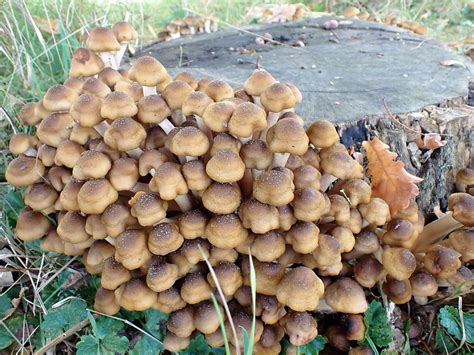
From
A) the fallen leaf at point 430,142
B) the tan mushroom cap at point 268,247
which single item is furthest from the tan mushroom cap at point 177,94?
the fallen leaf at point 430,142

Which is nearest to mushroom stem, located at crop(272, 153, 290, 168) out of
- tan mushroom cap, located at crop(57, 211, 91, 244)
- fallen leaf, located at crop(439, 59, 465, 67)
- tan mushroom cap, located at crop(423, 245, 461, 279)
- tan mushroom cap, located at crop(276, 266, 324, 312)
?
tan mushroom cap, located at crop(276, 266, 324, 312)

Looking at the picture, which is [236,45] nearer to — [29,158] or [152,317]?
[29,158]

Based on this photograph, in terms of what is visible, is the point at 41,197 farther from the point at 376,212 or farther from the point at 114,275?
the point at 376,212

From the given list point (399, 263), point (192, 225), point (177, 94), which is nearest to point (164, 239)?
point (192, 225)

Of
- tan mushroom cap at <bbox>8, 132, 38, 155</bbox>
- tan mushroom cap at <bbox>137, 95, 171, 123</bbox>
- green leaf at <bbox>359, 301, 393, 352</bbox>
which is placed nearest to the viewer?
tan mushroom cap at <bbox>137, 95, 171, 123</bbox>

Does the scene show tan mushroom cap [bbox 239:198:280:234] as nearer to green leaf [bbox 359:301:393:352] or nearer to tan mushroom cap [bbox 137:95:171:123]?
tan mushroom cap [bbox 137:95:171:123]
